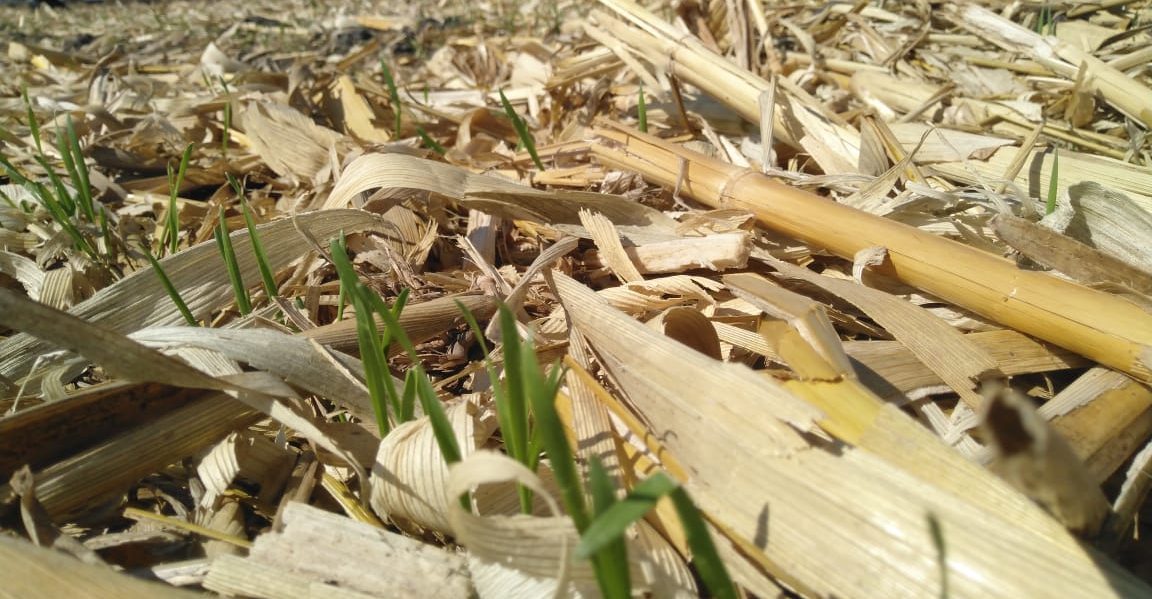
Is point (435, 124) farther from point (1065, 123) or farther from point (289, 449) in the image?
point (1065, 123)

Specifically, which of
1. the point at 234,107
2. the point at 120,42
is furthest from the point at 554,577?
the point at 120,42

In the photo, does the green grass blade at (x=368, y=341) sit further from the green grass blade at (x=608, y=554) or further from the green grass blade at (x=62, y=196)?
the green grass blade at (x=62, y=196)

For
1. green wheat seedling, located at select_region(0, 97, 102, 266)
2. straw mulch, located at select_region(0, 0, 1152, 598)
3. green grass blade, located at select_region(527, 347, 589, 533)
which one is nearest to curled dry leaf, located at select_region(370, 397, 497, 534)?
straw mulch, located at select_region(0, 0, 1152, 598)

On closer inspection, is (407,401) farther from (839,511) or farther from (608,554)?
(839,511)

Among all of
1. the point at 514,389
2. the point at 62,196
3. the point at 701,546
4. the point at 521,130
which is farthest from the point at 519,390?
the point at 62,196

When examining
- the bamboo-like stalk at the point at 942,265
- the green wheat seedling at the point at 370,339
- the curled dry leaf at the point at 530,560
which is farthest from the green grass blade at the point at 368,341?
the bamboo-like stalk at the point at 942,265

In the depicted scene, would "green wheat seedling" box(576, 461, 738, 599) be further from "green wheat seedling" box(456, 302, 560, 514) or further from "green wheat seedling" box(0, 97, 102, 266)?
"green wheat seedling" box(0, 97, 102, 266)
